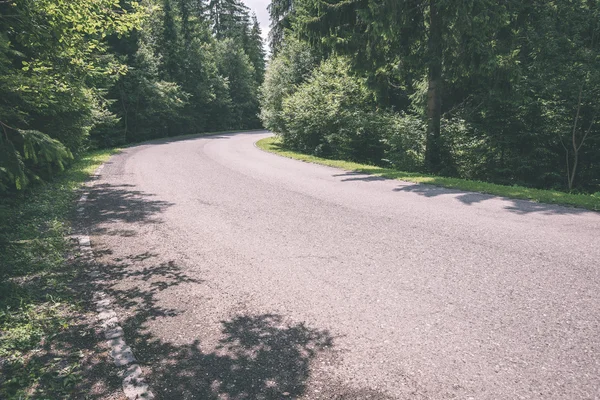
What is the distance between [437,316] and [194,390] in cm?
249

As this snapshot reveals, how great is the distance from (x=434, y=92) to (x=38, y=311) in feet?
48.1

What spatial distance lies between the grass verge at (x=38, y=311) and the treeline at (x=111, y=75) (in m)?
1.17

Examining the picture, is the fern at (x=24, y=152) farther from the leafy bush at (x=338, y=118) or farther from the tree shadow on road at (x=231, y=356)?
the leafy bush at (x=338, y=118)

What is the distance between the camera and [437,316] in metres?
3.89

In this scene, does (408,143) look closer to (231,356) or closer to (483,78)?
(483,78)

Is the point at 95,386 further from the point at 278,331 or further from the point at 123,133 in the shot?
the point at 123,133

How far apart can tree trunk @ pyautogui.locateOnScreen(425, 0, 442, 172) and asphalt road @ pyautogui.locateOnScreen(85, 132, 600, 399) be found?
6.74m

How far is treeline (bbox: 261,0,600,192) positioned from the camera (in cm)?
1249

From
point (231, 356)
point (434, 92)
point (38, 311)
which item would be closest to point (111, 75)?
point (38, 311)

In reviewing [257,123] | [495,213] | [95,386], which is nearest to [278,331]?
[95,386]

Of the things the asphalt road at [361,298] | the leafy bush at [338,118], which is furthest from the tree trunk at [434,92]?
the asphalt road at [361,298]

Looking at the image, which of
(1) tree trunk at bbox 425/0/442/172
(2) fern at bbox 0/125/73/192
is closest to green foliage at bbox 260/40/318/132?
(1) tree trunk at bbox 425/0/442/172

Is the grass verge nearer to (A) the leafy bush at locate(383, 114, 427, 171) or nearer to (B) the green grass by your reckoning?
(B) the green grass

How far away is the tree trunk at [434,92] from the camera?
14.3 metres
